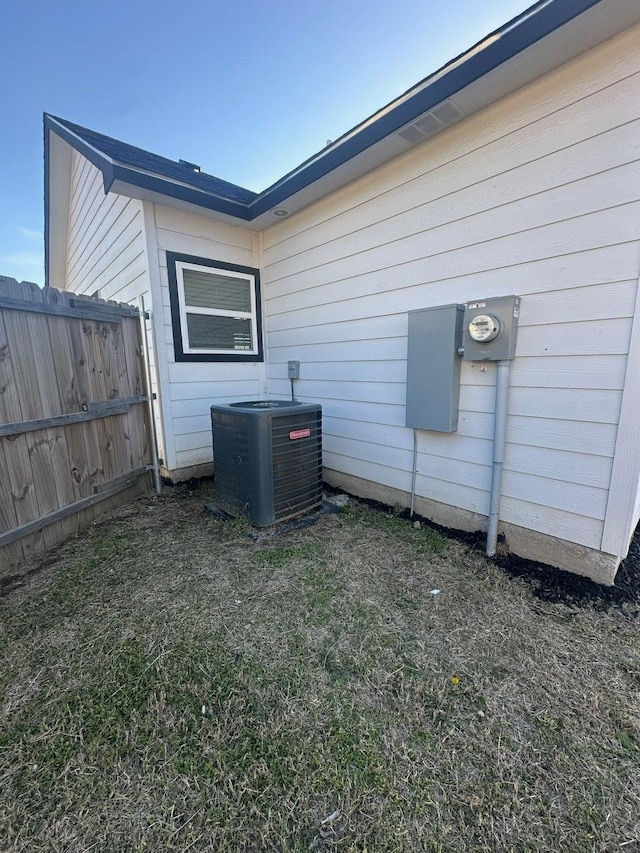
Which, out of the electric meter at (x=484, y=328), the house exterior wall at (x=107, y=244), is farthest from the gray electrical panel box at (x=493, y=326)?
the house exterior wall at (x=107, y=244)

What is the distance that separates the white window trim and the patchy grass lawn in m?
2.44

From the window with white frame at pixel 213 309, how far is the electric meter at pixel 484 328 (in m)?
2.83

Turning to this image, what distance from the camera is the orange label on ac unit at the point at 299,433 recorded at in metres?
2.85

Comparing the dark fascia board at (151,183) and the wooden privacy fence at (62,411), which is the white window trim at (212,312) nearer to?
the wooden privacy fence at (62,411)

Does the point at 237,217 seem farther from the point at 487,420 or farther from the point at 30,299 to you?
the point at 487,420

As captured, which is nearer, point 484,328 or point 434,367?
point 484,328

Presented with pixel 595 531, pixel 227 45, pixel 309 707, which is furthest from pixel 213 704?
pixel 227 45

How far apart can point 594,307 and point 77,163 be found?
7229 millimetres

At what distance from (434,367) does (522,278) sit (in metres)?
0.77

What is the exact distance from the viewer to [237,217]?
12.3ft

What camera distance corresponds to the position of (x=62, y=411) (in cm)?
273

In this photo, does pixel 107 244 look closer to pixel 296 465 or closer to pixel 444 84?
pixel 296 465

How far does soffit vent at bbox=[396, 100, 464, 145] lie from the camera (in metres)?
Answer: 2.27

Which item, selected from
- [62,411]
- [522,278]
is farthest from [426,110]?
[62,411]
